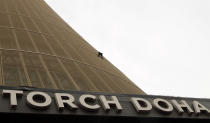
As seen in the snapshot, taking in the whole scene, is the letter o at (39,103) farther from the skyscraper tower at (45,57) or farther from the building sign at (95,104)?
the skyscraper tower at (45,57)

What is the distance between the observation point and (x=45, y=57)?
19797 millimetres

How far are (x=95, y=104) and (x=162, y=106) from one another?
2.46 m

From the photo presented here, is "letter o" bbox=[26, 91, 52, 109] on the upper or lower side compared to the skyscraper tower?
upper

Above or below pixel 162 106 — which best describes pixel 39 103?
above

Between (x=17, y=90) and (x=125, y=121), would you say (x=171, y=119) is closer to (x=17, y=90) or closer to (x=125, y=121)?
(x=125, y=121)

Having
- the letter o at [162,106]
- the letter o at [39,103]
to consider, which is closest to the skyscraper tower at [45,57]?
the letter o at [39,103]

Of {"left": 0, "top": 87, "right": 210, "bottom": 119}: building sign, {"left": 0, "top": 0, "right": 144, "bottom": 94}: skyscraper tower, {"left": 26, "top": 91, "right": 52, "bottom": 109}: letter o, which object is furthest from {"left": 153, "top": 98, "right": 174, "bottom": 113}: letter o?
{"left": 0, "top": 0, "right": 144, "bottom": 94}: skyscraper tower

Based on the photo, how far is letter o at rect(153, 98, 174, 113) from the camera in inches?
543

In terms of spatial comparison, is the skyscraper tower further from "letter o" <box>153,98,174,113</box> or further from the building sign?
"letter o" <box>153,98,174,113</box>

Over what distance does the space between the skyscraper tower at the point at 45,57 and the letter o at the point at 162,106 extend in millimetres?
4133

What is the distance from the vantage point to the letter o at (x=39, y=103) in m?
12.2

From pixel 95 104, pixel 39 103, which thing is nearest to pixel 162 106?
pixel 95 104

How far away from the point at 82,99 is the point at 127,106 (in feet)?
4.98

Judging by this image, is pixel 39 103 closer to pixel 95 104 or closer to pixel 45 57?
pixel 95 104
